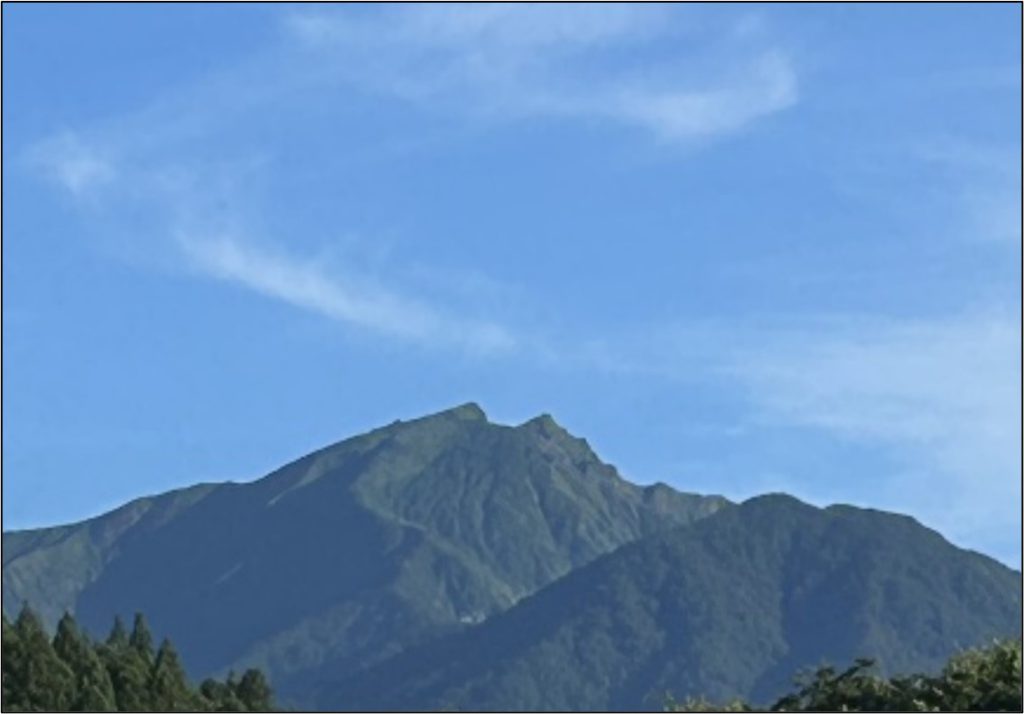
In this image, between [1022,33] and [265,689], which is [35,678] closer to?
[265,689]

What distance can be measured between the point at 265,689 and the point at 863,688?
136653 millimetres

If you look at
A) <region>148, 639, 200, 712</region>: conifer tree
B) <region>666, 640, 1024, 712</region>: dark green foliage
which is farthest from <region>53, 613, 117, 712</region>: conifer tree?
<region>666, 640, 1024, 712</region>: dark green foliage

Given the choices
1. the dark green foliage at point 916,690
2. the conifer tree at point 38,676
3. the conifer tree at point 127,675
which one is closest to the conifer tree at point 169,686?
the conifer tree at point 127,675

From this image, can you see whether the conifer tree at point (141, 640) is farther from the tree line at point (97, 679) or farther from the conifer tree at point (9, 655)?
the conifer tree at point (9, 655)

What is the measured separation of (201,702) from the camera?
127750mm

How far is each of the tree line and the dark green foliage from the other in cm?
10222

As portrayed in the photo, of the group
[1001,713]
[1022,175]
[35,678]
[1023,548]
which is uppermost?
[35,678]

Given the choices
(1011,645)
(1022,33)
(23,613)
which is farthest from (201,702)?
(1011,645)

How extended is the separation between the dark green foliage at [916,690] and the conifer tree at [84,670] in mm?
97969

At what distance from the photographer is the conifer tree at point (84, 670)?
122 metres

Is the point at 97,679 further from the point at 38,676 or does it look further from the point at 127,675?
the point at 38,676

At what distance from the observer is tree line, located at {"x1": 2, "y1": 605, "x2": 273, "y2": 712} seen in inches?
5028

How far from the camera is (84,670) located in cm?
14050

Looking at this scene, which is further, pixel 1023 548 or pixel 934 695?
pixel 1023 548
